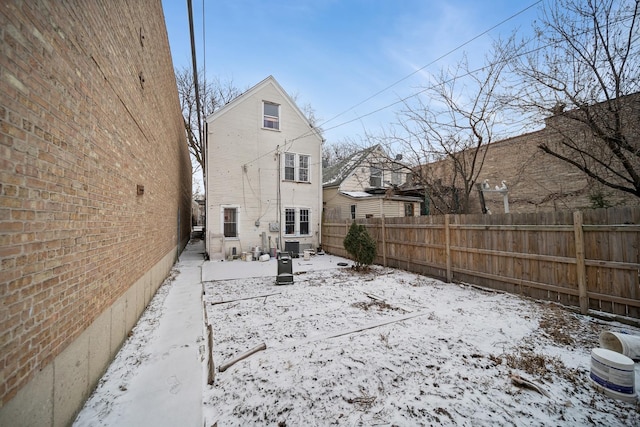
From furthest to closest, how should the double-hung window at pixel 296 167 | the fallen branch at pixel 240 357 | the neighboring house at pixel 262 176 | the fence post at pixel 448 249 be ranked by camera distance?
the double-hung window at pixel 296 167 < the neighboring house at pixel 262 176 < the fence post at pixel 448 249 < the fallen branch at pixel 240 357

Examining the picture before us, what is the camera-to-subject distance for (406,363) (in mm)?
3164

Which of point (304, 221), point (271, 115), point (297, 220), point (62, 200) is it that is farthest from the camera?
point (304, 221)

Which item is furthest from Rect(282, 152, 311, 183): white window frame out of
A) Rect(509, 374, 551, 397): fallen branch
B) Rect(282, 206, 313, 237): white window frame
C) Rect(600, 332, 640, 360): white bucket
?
Rect(600, 332, 640, 360): white bucket

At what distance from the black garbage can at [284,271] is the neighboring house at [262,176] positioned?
5.18 metres

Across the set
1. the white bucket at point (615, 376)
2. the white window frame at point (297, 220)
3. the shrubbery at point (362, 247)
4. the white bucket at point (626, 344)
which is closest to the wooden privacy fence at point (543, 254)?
the shrubbery at point (362, 247)

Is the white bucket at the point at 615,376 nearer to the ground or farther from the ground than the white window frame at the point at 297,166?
nearer to the ground

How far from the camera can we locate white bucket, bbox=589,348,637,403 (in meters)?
2.47

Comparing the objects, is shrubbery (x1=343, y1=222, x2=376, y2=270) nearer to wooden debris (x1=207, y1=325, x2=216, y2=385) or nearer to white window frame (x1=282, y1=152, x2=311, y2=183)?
white window frame (x1=282, y1=152, x2=311, y2=183)

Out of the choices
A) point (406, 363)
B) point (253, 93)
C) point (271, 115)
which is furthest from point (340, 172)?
point (406, 363)

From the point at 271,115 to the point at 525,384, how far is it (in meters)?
13.5

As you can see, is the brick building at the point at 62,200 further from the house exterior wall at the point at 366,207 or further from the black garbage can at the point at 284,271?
the house exterior wall at the point at 366,207

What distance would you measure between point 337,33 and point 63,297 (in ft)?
→ 39.8

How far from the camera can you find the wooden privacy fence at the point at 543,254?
13.7 ft

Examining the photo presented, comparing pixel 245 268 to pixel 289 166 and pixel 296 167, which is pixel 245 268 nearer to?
pixel 289 166
